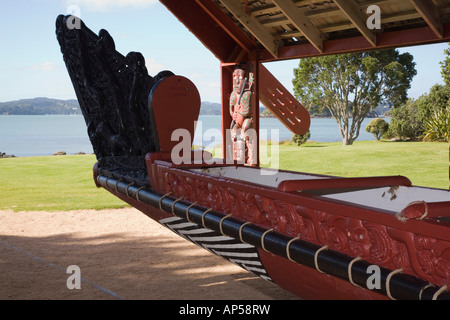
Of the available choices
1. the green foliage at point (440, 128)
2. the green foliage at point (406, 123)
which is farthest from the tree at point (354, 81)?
the green foliage at point (440, 128)

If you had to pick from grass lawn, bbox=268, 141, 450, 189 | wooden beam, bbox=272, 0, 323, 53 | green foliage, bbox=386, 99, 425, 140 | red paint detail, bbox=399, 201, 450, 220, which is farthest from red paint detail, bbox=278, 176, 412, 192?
green foliage, bbox=386, 99, 425, 140

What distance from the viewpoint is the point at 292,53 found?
6719mm

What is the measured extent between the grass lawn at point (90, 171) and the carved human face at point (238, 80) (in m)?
2.62

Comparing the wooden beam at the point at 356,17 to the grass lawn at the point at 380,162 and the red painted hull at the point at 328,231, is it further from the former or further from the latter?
the grass lawn at the point at 380,162

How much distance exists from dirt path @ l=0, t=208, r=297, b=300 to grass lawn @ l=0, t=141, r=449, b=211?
1307 millimetres

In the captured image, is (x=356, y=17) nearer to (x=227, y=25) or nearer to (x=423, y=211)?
(x=227, y=25)

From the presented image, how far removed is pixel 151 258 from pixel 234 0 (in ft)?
11.1

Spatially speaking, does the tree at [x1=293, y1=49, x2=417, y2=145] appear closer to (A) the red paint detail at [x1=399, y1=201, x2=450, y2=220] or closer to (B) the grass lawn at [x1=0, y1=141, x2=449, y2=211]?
(B) the grass lawn at [x1=0, y1=141, x2=449, y2=211]

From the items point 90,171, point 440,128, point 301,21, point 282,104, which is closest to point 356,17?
point 301,21

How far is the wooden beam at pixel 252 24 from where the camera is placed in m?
6.23

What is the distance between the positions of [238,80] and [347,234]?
541cm

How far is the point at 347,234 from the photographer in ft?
6.20

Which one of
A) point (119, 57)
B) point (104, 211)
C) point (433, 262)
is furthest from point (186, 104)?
point (104, 211)

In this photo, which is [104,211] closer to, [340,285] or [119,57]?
[119,57]
